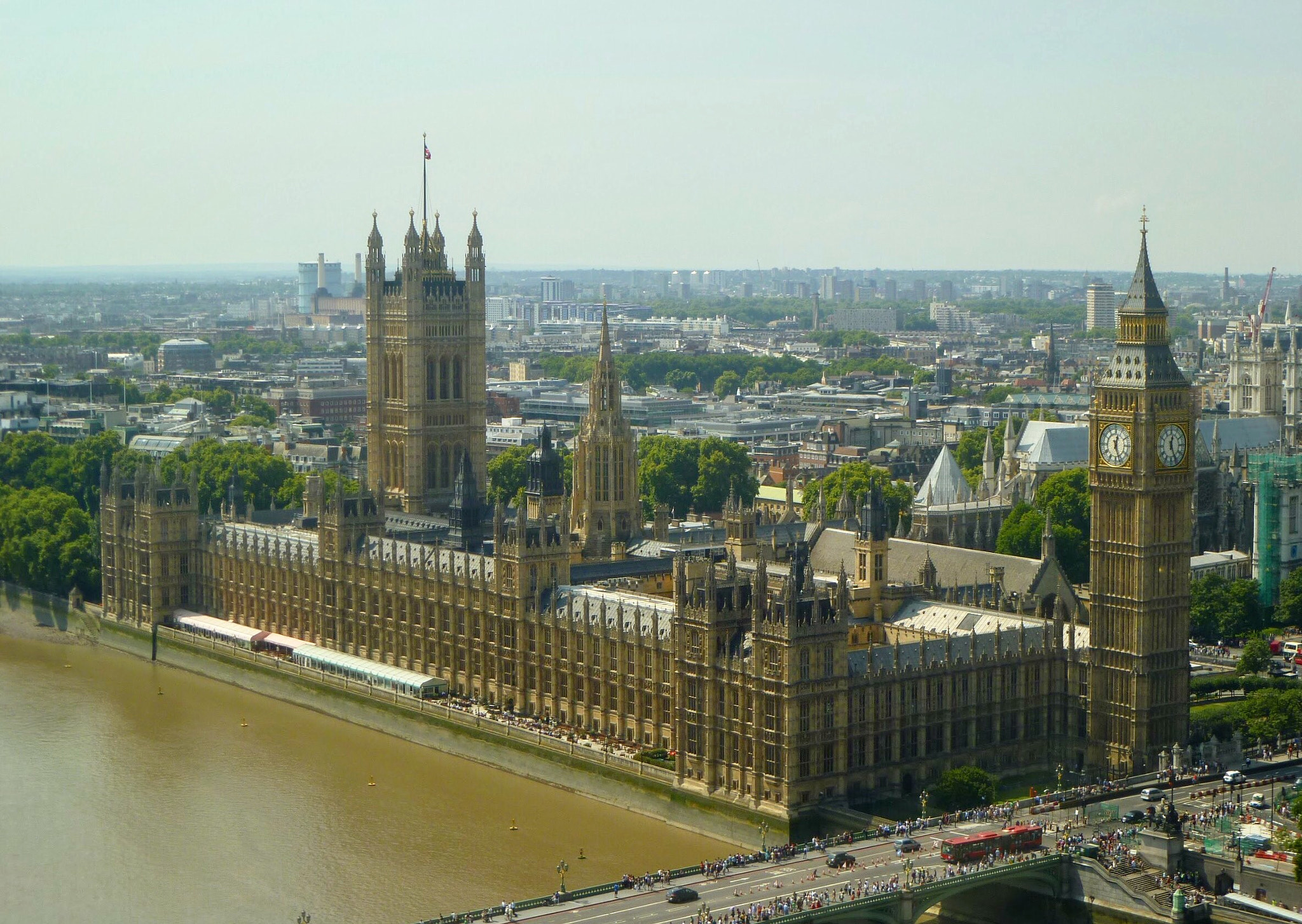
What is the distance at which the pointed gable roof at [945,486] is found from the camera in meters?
141

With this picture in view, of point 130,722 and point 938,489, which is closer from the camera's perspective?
point 130,722

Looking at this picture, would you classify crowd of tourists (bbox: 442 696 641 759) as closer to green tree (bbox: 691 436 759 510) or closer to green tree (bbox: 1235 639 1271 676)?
green tree (bbox: 1235 639 1271 676)

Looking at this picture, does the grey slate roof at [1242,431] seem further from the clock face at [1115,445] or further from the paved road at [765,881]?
the paved road at [765,881]

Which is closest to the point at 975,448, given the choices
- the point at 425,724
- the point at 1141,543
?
the point at 425,724

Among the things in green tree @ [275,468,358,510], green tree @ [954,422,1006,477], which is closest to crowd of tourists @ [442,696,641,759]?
green tree @ [275,468,358,510]

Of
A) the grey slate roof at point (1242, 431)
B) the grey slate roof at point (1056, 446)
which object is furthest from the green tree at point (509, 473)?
the grey slate roof at point (1242, 431)

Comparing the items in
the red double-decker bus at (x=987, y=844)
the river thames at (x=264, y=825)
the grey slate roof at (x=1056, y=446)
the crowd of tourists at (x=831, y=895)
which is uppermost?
A: the grey slate roof at (x=1056, y=446)

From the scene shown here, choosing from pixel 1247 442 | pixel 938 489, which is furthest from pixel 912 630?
pixel 1247 442

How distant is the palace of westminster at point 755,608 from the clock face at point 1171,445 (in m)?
0.14

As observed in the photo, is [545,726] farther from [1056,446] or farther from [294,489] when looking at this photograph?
[1056,446]

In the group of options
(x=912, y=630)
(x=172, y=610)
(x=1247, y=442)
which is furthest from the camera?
(x=1247, y=442)

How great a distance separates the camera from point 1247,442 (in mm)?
158875

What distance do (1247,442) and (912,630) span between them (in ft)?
243

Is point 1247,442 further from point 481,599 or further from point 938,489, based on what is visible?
point 481,599
